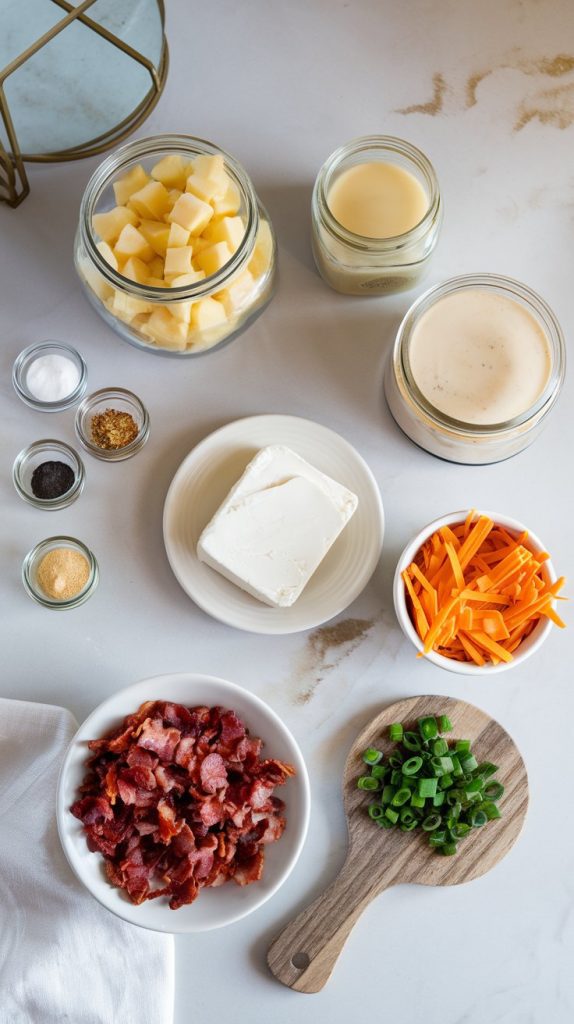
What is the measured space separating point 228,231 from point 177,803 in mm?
987

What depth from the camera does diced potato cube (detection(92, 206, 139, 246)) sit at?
1646mm

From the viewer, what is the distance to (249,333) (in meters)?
1.87

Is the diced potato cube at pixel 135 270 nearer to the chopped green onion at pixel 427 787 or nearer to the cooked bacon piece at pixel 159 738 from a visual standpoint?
the cooked bacon piece at pixel 159 738

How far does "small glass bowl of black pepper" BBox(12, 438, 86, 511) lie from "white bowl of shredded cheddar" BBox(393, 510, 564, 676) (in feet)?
2.10

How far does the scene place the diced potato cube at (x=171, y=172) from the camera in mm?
1671

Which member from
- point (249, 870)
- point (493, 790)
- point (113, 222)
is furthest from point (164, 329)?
point (493, 790)

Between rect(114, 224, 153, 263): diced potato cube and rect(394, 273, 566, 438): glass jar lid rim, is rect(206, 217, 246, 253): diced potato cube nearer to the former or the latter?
rect(114, 224, 153, 263): diced potato cube

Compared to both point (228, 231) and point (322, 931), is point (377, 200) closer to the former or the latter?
point (228, 231)

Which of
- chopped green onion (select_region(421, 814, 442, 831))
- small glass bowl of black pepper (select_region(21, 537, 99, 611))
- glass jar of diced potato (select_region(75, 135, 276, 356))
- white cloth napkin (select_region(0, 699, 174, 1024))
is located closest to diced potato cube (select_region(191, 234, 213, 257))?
glass jar of diced potato (select_region(75, 135, 276, 356))

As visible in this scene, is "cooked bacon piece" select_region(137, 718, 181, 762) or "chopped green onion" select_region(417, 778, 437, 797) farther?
"chopped green onion" select_region(417, 778, 437, 797)

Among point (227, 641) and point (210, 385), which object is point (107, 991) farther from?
point (210, 385)

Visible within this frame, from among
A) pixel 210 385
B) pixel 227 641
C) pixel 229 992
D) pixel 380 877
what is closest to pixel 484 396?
pixel 210 385

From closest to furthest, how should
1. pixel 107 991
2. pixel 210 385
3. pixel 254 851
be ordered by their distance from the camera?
1. pixel 254 851
2. pixel 107 991
3. pixel 210 385

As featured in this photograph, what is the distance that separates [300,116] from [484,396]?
2.38 ft
